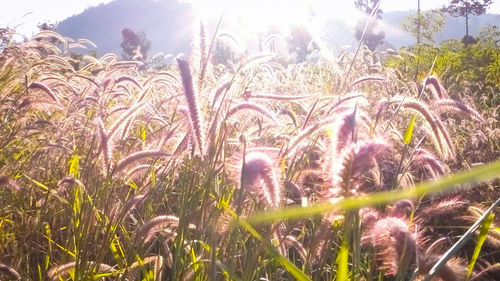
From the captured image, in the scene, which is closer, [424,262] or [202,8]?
[424,262]

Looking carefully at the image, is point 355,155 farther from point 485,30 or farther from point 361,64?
point 485,30

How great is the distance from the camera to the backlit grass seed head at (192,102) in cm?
127

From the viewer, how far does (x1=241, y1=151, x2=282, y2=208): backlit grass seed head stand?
1045 millimetres

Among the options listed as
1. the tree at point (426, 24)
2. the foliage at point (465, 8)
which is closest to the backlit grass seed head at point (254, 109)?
the tree at point (426, 24)

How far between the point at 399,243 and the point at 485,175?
69 centimetres

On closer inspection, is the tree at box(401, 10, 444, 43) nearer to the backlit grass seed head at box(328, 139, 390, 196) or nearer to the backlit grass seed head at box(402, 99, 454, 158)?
the backlit grass seed head at box(402, 99, 454, 158)

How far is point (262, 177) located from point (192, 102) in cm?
31

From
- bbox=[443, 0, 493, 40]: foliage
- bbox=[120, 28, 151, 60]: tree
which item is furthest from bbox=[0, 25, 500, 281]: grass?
bbox=[443, 0, 493, 40]: foliage

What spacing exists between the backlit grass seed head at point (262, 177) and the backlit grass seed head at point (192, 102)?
0.22 m

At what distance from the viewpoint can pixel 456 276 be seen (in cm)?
108

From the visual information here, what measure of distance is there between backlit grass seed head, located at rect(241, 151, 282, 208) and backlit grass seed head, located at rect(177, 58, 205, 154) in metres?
0.22

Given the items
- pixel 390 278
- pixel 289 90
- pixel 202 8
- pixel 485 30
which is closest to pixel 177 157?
pixel 202 8

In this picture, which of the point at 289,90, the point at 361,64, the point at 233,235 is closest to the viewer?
the point at 233,235

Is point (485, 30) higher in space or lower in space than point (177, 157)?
higher
